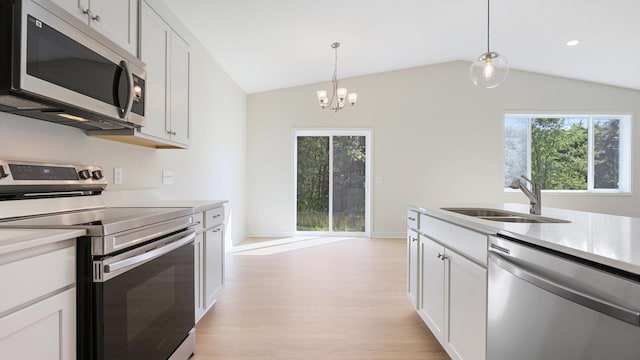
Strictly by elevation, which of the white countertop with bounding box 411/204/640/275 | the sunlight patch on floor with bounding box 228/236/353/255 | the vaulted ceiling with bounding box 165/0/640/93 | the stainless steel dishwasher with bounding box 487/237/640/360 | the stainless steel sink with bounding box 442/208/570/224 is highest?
the vaulted ceiling with bounding box 165/0/640/93

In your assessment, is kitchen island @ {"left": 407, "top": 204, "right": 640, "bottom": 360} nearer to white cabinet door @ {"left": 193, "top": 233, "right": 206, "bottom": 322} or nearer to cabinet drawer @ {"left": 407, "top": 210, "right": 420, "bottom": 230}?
cabinet drawer @ {"left": 407, "top": 210, "right": 420, "bottom": 230}

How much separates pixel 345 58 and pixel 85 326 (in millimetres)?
4651

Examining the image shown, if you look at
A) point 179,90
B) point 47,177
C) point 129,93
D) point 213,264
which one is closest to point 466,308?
point 213,264

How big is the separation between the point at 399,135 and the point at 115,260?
530 centimetres

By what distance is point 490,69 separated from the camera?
270 cm

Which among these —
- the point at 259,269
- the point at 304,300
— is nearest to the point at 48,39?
the point at 304,300

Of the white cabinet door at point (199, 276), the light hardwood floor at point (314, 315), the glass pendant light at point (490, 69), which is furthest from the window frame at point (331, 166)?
the white cabinet door at point (199, 276)

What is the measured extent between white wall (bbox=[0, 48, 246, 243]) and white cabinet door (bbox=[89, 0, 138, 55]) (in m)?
0.58

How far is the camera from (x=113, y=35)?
1.70 meters

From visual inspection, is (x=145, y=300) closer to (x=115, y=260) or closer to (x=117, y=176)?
(x=115, y=260)

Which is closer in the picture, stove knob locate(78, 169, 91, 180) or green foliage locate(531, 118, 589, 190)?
stove knob locate(78, 169, 91, 180)

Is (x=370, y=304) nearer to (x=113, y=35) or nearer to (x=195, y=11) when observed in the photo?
(x=113, y=35)

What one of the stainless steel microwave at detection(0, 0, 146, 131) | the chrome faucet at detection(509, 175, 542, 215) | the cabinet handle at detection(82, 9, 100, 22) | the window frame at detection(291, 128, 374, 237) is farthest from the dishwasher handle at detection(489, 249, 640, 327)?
the window frame at detection(291, 128, 374, 237)

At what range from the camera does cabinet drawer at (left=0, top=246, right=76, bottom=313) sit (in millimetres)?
826
